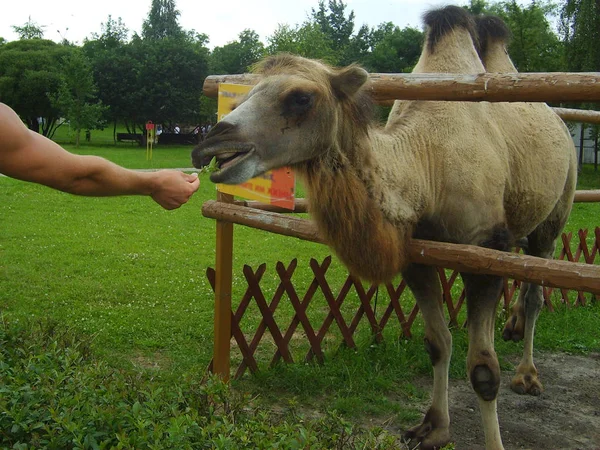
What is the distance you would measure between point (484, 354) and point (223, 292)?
2160mm

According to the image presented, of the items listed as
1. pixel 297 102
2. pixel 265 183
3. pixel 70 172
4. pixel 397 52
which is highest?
pixel 397 52

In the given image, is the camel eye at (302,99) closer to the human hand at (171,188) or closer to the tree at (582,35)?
the human hand at (171,188)

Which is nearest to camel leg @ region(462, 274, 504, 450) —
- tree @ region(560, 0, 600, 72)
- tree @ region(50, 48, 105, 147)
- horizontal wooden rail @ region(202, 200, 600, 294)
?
horizontal wooden rail @ region(202, 200, 600, 294)

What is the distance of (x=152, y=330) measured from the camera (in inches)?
293

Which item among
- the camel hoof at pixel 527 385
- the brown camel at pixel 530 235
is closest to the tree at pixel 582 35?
the brown camel at pixel 530 235

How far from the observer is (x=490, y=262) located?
367 cm

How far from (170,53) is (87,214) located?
42797 millimetres

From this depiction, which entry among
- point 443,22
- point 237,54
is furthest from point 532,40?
point 237,54

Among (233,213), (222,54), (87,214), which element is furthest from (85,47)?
(233,213)

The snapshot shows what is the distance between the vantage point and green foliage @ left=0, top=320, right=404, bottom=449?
2535mm

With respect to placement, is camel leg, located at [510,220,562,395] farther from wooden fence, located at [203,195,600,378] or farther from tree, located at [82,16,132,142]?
tree, located at [82,16,132,142]

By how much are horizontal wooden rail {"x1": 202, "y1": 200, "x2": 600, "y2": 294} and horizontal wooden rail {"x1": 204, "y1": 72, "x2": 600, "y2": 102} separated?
83 cm

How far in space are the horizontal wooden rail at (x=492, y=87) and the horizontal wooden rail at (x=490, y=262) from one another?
83 cm

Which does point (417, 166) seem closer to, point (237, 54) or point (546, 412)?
point (546, 412)
